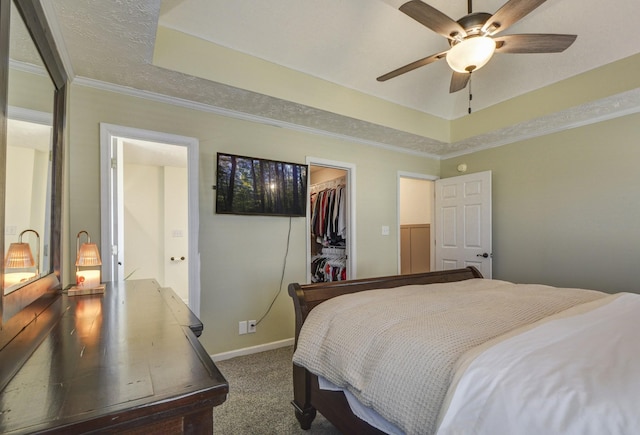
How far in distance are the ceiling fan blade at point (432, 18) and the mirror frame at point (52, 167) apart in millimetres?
1604

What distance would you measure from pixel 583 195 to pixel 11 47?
430cm

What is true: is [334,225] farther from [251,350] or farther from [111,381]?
[111,381]

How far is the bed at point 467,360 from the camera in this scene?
0.79 meters

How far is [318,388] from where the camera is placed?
5.56 feet

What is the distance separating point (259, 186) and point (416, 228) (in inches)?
123

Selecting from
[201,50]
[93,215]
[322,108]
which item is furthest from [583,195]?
[93,215]

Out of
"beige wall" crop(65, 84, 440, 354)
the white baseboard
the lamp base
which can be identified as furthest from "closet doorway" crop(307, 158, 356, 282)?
the lamp base

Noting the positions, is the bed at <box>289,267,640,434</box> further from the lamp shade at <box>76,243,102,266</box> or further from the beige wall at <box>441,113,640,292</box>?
the beige wall at <box>441,113,640,292</box>

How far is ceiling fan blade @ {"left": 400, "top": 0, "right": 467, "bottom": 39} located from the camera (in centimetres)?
163

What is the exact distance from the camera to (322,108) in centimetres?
291

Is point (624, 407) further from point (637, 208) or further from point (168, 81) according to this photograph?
point (637, 208)

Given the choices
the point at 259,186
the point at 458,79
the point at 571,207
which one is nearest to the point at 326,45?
the point at 458,79

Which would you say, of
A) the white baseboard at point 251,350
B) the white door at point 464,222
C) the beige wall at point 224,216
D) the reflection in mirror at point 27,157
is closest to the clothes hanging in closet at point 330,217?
the beige wall at point 224,216

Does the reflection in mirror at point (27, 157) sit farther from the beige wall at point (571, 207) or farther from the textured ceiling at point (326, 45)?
the beige wall at point (571, 207)
